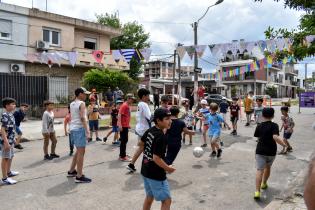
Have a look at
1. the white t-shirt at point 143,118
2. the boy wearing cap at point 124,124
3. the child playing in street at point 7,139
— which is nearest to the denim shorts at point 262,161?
the white t-shirt at point 143,118

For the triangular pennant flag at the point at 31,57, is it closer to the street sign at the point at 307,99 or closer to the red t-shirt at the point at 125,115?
the red t-shirt at the point at 125,115

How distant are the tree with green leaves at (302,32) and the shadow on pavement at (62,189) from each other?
4.83 meters

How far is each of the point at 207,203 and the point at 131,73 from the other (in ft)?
104

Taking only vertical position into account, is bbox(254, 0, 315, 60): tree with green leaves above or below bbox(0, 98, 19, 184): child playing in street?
above

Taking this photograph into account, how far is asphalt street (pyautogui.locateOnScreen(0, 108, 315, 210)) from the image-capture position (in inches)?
195

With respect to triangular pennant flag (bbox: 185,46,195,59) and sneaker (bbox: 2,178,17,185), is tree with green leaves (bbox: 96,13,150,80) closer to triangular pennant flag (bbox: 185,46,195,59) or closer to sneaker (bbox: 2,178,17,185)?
triangular pennant flag (bbox: 185,46,195,59)

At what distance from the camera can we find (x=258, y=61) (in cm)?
2031

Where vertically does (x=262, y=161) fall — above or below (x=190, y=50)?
below

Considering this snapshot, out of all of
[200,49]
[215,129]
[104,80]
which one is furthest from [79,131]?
[104,80]

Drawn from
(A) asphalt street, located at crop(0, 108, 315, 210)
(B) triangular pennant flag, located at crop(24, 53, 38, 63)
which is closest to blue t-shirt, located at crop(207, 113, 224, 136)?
(A) asphalt street, located at crop(0, 108, 315, 210)

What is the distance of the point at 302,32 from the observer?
6.07 meters

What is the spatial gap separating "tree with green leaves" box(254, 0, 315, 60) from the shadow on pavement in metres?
4.83

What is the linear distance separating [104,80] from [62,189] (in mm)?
14650

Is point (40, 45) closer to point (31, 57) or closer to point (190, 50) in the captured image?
point (31, 57)
